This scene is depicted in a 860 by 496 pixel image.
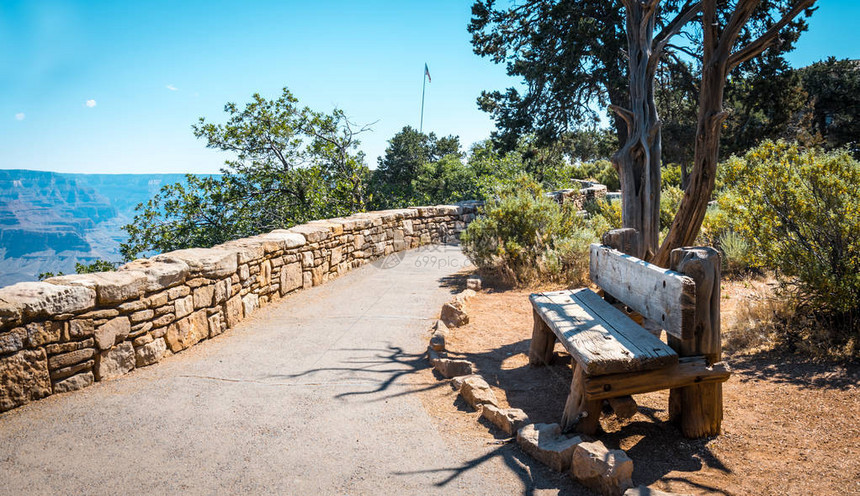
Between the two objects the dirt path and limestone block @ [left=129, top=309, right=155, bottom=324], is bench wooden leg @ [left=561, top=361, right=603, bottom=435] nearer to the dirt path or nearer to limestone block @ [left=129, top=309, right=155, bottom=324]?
the dirt path

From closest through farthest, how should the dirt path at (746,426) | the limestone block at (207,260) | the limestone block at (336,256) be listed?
the dirt path at (746,426) → the limestone block at (207,260) → the limestone block at (336,256)

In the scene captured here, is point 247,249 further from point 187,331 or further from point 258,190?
point 258,190

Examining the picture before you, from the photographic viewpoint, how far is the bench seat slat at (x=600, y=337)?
9.11ft

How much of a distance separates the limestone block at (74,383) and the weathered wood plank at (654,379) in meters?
3.92

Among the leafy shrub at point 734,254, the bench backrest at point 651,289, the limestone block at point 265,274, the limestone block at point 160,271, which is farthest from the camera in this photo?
the leafy shrub at point 734,254

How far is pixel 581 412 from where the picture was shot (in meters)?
3.01

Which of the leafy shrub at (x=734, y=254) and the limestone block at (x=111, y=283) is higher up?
the limestone block at (x=111, y=283)

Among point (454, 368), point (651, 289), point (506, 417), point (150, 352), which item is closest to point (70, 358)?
point (150, 352)

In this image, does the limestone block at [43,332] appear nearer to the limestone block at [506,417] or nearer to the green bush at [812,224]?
the limestone block at [506,417]

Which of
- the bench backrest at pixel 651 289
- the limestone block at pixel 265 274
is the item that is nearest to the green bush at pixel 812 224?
the bench backrest at pixel 651 289

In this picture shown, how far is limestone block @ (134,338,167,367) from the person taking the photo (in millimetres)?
4473

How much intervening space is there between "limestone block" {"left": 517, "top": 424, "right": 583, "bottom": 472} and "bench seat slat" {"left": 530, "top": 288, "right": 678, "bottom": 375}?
0.45m

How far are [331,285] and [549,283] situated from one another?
Answer: 3.51 metres

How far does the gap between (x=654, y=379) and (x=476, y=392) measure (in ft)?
4.35
